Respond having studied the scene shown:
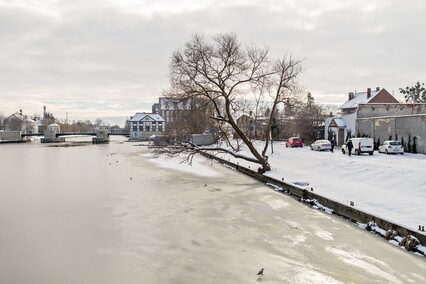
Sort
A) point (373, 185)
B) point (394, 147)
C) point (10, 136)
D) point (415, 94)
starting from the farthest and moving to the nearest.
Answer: point (10, 136) < point (415, 94) < point (394, 147) < point (373, 185)

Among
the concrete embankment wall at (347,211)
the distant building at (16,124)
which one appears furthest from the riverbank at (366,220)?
the distant building at (16,124)

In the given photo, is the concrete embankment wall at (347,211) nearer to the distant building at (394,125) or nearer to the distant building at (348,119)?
the distant building at (394,125)

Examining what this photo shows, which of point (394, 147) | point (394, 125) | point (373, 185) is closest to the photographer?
point (373, 185)

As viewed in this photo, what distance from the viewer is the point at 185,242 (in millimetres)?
10992

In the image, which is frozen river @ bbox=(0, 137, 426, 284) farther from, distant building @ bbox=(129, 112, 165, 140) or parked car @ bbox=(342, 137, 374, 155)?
distant building @ bbox=(129, 112, 165, 140)

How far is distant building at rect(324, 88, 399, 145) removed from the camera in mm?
40406

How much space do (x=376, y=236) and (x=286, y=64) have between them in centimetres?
1734

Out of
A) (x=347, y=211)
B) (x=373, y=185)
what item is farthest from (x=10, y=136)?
(x=347, y=211)

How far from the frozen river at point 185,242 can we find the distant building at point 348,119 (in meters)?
24.2

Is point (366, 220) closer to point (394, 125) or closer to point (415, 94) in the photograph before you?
point (394, 125)

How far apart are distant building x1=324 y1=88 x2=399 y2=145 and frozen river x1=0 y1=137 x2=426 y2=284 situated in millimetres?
24232

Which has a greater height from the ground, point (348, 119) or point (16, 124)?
point (16, 124)

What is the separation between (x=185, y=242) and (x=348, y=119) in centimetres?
3433

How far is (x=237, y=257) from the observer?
9633 millimetres
